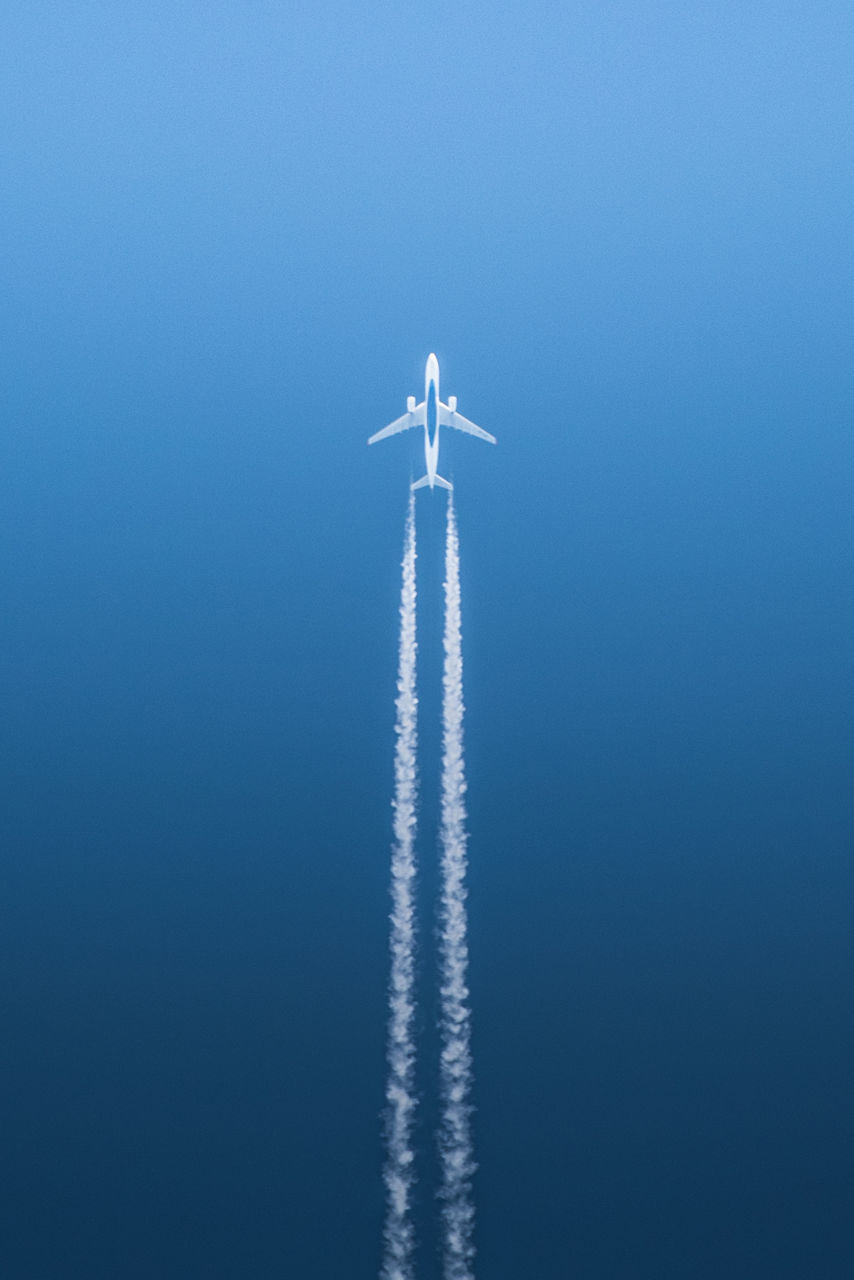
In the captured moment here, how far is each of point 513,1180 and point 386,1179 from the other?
7.64m

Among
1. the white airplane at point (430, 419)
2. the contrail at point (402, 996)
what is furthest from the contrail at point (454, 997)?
the white airplane at point (430, 419)

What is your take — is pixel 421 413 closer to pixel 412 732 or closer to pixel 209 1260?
pixel 412 732

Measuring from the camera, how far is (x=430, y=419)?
116 meters

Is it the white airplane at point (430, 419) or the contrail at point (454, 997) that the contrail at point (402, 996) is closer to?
the contrail at point (454, 997)

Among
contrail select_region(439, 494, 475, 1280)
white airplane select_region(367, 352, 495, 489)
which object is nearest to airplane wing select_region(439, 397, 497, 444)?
white airplane select_region(367, 352, 495, 489)

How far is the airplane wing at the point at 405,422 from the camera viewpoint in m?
120

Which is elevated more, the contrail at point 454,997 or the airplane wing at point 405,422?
the airplane wing at point 405,422

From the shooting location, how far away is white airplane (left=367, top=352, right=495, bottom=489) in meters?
116

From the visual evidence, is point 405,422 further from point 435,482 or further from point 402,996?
point 402,996

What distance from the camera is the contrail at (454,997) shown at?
272 feet

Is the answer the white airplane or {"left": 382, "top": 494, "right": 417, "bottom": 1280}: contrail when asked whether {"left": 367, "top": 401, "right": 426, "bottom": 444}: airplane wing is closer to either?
the white airplane

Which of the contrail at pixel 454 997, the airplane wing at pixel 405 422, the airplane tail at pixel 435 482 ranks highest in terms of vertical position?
the airplane wing at pixel 405 422

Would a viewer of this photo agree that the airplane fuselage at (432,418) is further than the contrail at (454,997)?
Yes

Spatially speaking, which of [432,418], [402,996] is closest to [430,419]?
[432,418]
